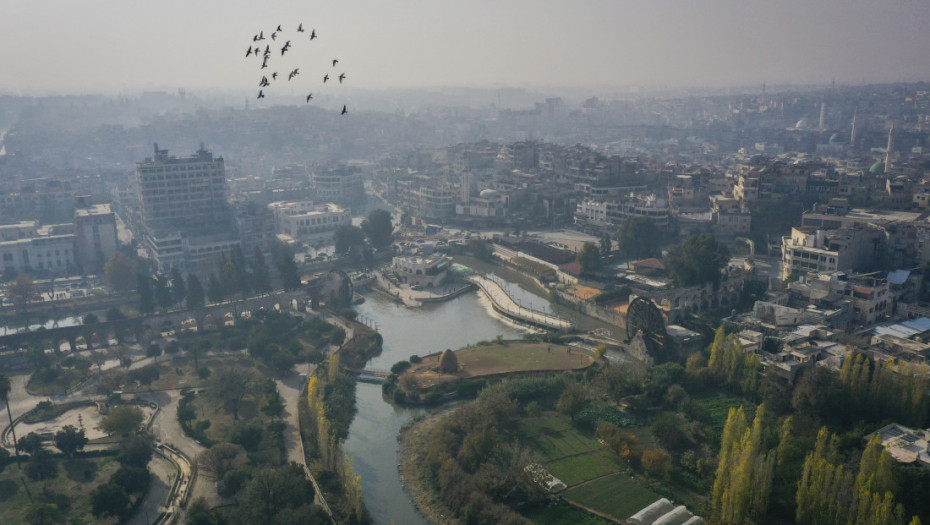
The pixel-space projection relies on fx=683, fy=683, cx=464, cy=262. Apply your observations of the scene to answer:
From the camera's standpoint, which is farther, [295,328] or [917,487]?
[295,328]

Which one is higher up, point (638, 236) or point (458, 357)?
point (638, 236)

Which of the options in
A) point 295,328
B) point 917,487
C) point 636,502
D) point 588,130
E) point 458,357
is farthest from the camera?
point 588,130

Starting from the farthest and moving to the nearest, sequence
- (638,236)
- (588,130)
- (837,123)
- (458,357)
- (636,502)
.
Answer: (588,130) < (837,123) < (638,236) < (458,357) < (636,502)

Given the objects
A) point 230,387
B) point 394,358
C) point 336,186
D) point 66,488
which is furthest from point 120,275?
point 336,186

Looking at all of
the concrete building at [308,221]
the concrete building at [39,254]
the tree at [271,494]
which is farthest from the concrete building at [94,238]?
the tree at [271,494]

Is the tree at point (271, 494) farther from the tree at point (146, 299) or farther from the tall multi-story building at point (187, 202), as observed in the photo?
the tall multi-story building at point (187, 202)

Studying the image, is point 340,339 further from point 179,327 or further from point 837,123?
point 837,123

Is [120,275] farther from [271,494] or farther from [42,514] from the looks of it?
[271,494]

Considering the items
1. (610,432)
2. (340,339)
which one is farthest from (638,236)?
(610,432)
